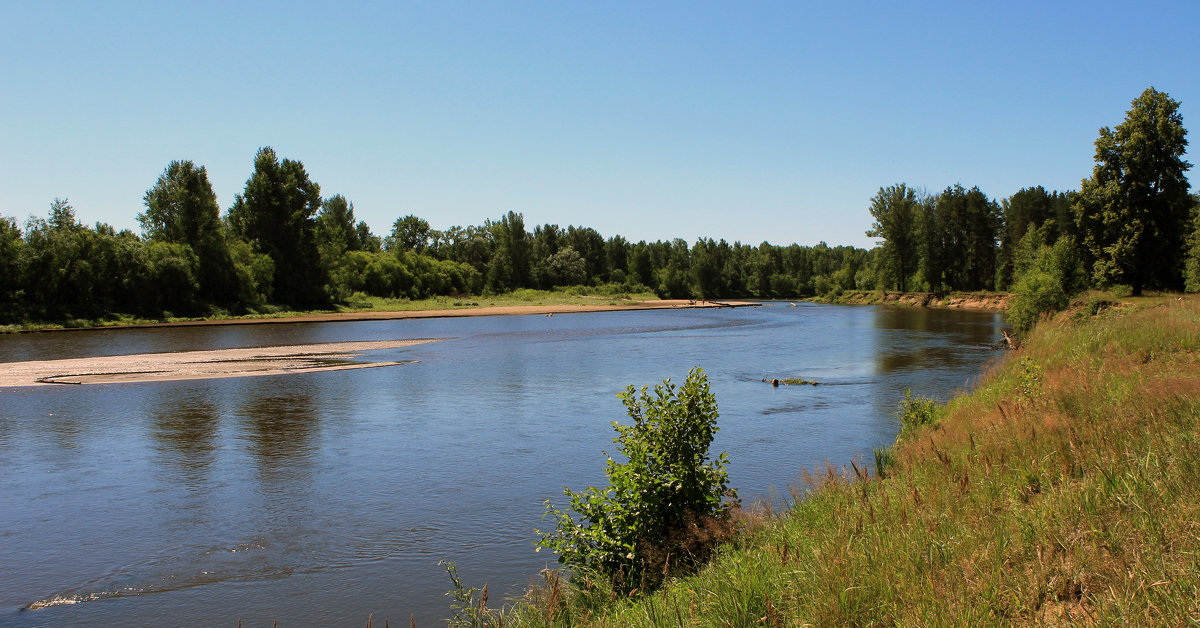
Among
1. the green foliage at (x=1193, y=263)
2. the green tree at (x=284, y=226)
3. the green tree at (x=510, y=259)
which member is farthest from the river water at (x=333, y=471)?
the green tree at (x=510, y=259)

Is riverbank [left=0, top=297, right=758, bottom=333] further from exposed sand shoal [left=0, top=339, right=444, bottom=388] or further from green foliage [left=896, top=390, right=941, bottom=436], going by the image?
green foliage [left=896, top=390, right=941, bottom=436]

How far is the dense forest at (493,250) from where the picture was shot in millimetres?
47125

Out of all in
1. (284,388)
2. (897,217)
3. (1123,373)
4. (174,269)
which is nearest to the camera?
(1123,373)

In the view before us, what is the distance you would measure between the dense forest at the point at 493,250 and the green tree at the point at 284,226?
6.6 inches

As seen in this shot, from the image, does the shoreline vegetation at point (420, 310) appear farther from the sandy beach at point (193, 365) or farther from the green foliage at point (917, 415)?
the green foliage at point (917, 415)

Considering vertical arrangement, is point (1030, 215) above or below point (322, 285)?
above

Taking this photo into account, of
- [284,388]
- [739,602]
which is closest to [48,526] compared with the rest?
[739,602]

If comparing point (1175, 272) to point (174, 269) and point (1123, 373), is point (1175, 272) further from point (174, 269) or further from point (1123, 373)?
point (174, 269)

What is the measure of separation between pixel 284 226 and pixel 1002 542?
93.2m

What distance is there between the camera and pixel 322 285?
90125 millimetres

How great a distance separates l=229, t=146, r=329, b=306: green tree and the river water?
186 ft

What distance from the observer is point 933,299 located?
9988cm

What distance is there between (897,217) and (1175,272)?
58.8 metres

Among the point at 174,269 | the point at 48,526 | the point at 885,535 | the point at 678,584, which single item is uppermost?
the point at 174,269
